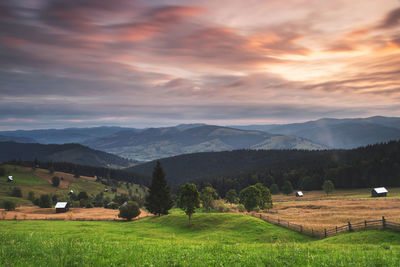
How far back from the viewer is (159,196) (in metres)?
85.9

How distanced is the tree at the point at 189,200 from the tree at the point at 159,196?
2231 cm

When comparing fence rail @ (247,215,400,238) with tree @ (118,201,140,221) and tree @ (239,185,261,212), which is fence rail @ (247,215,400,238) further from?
tree @ (118,201,140,221)

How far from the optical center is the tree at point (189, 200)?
2427 inches

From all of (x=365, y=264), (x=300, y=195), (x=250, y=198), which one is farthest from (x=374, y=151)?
(x=365, y=264)

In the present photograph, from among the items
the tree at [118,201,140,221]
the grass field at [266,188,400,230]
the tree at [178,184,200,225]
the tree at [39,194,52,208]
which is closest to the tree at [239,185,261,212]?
the grass field at [266,188,400,230]

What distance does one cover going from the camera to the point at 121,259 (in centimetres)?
1282

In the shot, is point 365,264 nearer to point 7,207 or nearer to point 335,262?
point 335,262

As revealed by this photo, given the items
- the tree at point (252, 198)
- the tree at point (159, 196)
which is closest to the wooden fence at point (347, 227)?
the tree at point (252, 198)

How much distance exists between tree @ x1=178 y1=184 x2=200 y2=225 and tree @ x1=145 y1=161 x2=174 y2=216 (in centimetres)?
2231

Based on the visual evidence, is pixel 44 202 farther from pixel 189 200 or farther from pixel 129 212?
pixel 189 200

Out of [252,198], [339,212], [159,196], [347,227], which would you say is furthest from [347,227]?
[159,196]

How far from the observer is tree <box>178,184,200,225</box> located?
202 ft

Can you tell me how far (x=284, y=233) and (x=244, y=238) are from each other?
8342mm

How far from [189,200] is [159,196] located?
86.3 ft
